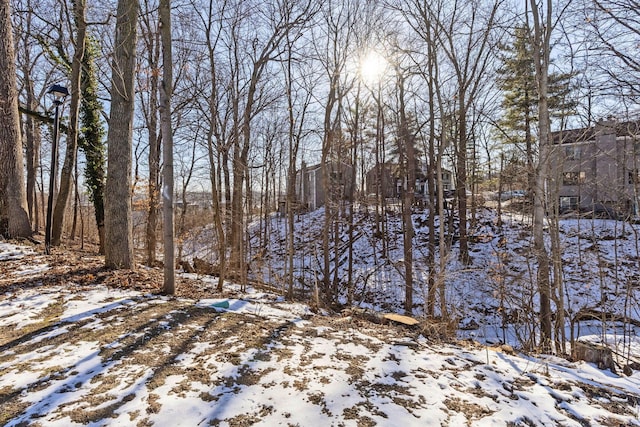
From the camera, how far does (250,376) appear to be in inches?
98.2

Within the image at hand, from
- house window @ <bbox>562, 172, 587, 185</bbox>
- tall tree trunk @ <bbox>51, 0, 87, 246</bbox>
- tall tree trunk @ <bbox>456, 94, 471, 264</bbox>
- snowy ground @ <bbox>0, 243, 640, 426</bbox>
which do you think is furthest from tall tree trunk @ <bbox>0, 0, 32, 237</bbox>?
house window @ <bbox>562, 172, 587, 185</bbox>

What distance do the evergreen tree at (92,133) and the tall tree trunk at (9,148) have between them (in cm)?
173

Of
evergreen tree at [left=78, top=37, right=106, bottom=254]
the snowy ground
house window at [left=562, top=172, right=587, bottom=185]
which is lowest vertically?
the snowy ground

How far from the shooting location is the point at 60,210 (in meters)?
7.91

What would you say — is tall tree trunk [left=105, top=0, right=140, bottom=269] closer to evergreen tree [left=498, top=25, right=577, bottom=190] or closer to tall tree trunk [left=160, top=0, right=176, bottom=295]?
tall tree trunk [left=160, top=0, right=176, bottom=295]

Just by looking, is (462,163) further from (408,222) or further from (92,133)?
(92,133)

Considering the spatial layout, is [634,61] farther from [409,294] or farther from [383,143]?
[383,143]

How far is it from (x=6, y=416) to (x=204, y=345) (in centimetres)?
137

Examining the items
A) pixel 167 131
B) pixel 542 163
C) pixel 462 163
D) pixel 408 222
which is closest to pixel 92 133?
pixel 167 131

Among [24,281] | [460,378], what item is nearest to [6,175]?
[24,281]

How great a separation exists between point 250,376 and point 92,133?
10244mm

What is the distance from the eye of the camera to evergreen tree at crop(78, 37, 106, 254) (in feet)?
28.9

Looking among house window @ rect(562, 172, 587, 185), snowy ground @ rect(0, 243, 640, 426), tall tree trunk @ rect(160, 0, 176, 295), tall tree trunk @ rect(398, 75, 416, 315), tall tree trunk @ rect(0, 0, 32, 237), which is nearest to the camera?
snowy ground @ rect(0, 243, 640, 426)

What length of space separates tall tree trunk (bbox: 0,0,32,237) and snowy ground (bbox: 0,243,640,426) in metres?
4.32
